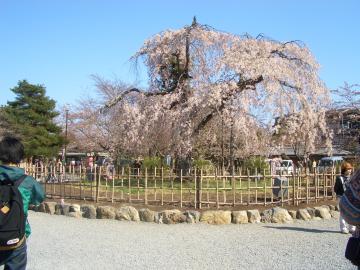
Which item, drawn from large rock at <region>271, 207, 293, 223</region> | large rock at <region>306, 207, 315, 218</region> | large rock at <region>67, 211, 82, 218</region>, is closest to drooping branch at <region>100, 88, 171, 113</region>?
large rock at <region>67, 211, 82, 218</region>

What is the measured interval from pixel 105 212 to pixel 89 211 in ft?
1.61

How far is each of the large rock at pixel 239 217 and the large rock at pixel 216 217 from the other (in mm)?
122

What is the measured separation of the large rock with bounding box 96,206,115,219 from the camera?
411 inches

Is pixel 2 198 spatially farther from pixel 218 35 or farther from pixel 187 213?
pixel 218 35

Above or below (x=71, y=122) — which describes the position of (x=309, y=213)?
below

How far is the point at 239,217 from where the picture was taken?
983 centimetres

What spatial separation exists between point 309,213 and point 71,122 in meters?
41.4

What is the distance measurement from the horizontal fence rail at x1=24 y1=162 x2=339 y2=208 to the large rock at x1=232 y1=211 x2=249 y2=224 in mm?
1041

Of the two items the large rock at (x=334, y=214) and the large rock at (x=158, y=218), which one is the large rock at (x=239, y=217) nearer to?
the large rock at (x=158, y=218)

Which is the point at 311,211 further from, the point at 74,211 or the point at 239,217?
the point at 74,211

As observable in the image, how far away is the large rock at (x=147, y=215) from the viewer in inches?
395

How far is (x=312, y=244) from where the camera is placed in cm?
753

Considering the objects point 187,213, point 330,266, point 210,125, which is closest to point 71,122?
point 210,125

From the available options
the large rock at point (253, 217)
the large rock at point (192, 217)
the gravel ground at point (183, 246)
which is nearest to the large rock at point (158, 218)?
the gravel ground at point (183, 246)
